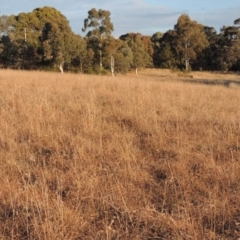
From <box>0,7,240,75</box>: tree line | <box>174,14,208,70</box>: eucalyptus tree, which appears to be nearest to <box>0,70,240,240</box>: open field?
<box>0,7,240,75</box>: tree line

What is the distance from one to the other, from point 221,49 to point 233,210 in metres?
49.0

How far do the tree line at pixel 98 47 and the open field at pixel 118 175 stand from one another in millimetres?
23524

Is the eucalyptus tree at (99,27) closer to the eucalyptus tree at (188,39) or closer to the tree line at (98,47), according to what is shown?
the tree line at (98,47)

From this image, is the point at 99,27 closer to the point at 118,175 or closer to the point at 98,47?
the point at 98,47

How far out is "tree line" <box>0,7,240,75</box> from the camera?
29156mm

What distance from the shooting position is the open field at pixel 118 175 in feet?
8.45

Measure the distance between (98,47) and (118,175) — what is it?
31.3 meters

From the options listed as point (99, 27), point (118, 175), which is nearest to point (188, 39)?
point (99, 27)

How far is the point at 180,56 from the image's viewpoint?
51875mm

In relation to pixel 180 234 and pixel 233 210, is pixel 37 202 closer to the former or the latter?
pixel 180 234

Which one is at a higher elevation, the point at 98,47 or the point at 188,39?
the point at 188,39

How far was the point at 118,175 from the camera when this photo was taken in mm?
3453

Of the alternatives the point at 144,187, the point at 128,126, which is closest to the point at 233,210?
the point at 144,187

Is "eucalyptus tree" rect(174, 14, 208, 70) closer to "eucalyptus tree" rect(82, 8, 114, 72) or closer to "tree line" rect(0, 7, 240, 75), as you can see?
"tree line" rect(0, 7, 240, 75)
